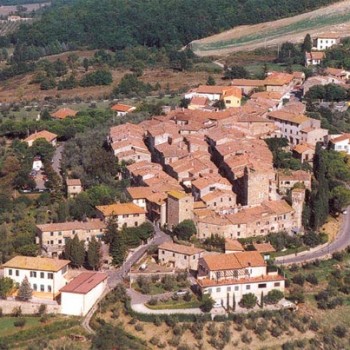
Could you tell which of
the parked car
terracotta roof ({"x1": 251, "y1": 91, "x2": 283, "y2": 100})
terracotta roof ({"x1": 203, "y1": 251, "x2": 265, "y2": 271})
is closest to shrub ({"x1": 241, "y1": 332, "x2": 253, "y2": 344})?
terracotta roof ({"x1": 203, "y1": 251, "x2": 265, "y2": 271})

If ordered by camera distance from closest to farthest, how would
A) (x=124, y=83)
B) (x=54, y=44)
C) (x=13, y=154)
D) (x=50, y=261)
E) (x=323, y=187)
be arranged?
(x=50, y=261)
(x=323, y=187)
(x=13, y=154)
(x=124, y=83)
(x=54, y=44)

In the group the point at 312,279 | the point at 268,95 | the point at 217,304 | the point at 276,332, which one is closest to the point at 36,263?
the point at 217,304

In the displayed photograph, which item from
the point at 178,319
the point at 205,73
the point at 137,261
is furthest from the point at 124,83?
the point at 178,319

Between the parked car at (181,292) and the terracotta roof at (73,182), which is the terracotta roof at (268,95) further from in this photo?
the parked car at (181,292)

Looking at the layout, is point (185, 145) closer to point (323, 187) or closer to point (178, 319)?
point (323, 187)

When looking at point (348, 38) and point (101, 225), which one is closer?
point (101, 225)

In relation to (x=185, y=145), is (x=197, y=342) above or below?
below

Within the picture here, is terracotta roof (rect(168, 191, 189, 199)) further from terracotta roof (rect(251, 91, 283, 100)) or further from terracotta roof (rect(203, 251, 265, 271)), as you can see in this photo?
terracotta roof (rect(251, 91, 283, 100))

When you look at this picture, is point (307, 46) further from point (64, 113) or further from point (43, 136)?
point (43, 136)

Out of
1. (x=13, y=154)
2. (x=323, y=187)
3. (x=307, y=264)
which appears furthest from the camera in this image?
(x=13, y=154)
